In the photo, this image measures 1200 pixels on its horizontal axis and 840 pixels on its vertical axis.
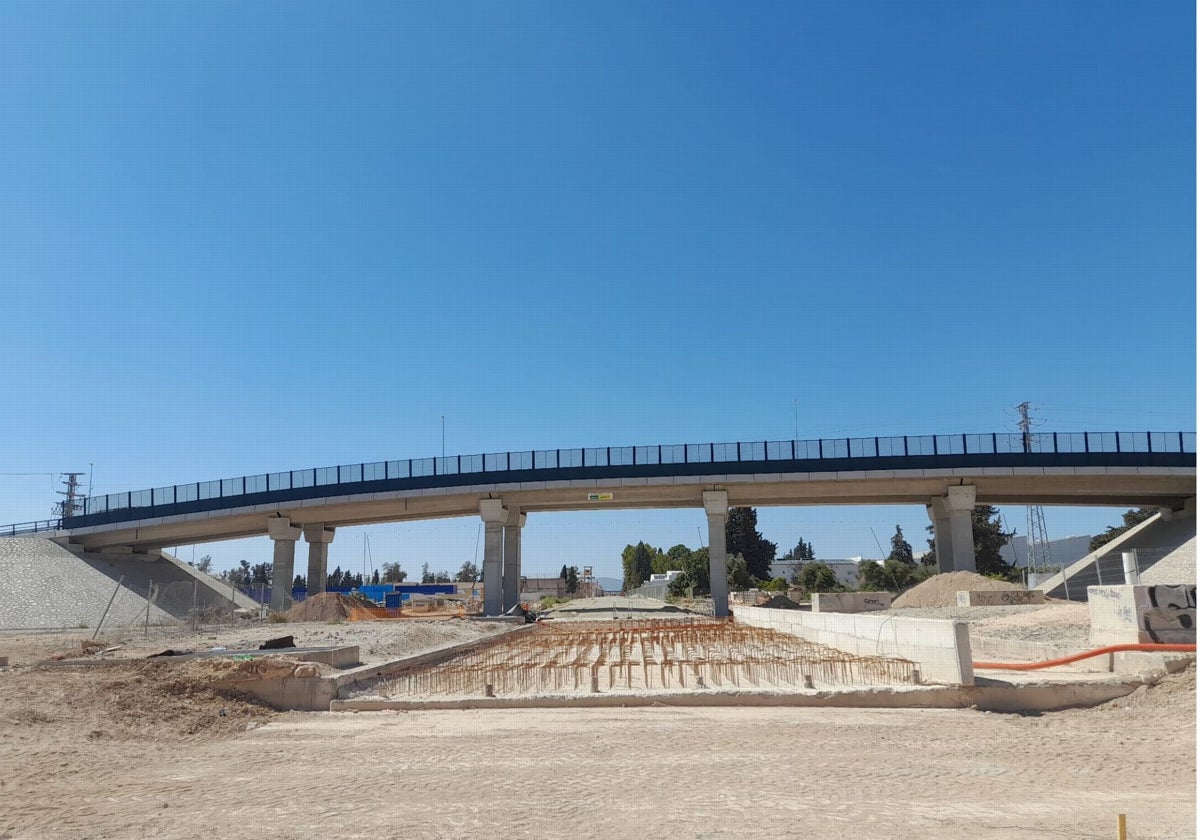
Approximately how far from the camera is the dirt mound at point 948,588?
145ft

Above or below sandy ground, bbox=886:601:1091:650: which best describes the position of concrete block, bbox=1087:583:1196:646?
above

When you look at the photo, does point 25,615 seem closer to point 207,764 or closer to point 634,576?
point 207,764

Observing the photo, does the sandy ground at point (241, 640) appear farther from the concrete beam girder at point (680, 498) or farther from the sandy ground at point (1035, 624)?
the sandy ground at point (1035, 624)

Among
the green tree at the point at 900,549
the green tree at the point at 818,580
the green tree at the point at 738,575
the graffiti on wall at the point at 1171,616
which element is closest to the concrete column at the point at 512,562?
the green tree at the point at 818,580

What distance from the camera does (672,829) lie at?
29.0 feet

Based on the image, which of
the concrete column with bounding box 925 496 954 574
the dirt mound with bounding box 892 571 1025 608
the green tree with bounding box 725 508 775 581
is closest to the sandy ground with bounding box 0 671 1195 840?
the dirt mound with bounding box 892 571 1025 608

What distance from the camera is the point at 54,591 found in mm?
51719

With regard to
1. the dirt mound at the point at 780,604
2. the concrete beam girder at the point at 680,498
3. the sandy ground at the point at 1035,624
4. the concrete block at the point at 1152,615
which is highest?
the concrete beam girder at the point at 680,498

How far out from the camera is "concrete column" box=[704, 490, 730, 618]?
52875mm

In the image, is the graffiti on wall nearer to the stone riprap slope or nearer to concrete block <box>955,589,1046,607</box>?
concrete block <box>955,589,1046,607</box>

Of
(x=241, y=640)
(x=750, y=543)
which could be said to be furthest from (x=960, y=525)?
(x=750, y=543)

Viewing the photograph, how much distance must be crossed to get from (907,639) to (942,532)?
3657cm

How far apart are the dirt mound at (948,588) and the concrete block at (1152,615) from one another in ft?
79.2

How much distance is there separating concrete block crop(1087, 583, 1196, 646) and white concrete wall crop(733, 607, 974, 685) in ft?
12.3
